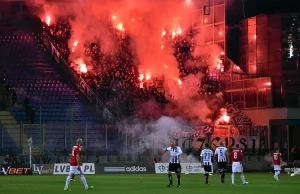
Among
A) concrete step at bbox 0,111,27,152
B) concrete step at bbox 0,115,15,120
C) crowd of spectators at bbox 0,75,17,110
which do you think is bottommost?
concrete step at bbox 0,111,27,152

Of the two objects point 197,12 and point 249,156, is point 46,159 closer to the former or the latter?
point 249,156

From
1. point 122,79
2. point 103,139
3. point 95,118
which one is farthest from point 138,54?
point 103,139

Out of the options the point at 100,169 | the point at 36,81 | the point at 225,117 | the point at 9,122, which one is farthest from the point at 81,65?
the point at 100,169

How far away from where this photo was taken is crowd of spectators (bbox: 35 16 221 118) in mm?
79688

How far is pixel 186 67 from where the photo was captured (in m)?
85.6

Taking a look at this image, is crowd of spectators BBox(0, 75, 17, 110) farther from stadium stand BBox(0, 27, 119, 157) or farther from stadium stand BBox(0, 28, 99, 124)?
stadium stand BBox(0, 28, 99, 124)

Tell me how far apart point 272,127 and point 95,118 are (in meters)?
17.9

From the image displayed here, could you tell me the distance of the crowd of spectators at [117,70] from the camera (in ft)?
261

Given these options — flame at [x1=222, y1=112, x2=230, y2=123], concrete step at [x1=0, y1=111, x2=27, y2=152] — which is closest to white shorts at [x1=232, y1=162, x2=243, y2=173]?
concrete step at [x1=0, y1=111, x2=27, y2=152]

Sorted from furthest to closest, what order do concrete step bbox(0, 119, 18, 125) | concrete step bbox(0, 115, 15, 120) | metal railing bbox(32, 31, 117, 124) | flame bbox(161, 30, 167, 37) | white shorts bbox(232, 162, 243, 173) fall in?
flame bbox(161, 30, 167, 37) → metal railing bbox(32, 31, 117, 124) → concrete step bbox(0, 115, 15, 120) → concrete step bbox(0, 119, 18, 125) → white shorts bbox(232, 162, 243, 173)

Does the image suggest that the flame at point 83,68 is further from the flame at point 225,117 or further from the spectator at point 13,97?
the flame at point 225,117

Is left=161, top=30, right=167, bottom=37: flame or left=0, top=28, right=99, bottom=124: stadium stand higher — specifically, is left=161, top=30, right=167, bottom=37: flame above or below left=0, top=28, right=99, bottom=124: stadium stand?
above

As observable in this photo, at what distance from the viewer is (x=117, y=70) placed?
8631 cm

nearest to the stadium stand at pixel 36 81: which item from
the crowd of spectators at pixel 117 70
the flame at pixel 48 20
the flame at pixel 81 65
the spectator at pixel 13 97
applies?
the spectator at pixel 13 97
